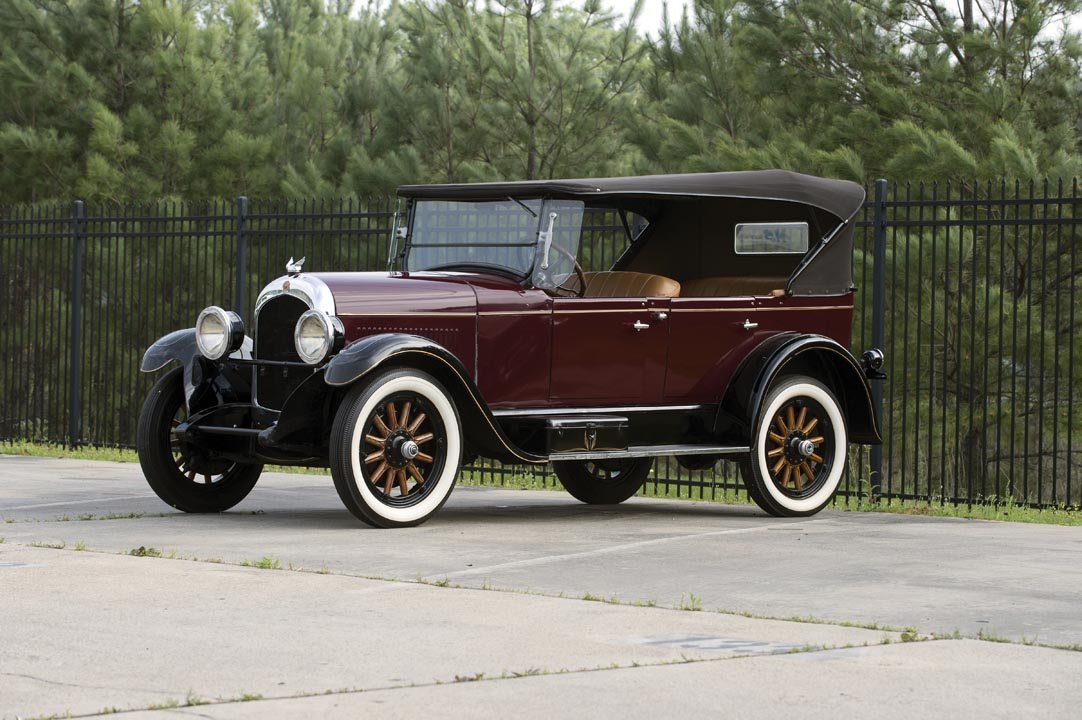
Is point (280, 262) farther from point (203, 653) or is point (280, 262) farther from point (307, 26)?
point (307, 26)

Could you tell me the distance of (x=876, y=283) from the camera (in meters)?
11.8

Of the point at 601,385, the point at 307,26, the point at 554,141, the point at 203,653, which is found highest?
the point at 307,26

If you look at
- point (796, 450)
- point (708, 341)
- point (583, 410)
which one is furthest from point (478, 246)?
point (796, 450)

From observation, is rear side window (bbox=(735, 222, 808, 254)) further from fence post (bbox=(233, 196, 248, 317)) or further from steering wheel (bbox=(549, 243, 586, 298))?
fence post (bbox=(233, 196, 248, 317))

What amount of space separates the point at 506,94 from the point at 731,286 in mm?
11887

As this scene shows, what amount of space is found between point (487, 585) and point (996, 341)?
360 inches

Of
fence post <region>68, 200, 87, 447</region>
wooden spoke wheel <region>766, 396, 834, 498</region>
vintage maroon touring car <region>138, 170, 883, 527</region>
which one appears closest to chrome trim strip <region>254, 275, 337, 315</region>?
vintage maroon touring car <region>138, 170, 883, 527</region>

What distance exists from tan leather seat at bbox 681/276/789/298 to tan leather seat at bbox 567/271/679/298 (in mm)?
441

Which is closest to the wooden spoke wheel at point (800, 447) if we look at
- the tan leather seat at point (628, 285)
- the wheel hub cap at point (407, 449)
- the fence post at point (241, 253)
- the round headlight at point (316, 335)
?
the tan leather seat at point (628, 285)

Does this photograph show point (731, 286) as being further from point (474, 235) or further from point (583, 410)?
point (474, 235)

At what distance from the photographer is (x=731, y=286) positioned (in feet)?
37.0

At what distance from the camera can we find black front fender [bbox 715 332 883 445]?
34.0 ft

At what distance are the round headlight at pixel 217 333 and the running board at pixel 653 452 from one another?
2116mm

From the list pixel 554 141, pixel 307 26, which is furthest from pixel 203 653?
pixel 307 26
